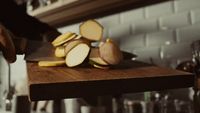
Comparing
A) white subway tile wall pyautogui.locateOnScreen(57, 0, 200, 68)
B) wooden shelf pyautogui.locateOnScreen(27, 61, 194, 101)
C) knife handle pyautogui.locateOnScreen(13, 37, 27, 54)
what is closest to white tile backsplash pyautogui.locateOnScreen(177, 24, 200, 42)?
white subway tile wall pyautogui.locateOnScreen(57, 0, 200, 68)

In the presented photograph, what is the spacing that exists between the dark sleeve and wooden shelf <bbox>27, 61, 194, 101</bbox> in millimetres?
401

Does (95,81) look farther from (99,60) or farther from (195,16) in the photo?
(195,16)

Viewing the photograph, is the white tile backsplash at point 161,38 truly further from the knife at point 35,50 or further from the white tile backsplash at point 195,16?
the knife at point 35,50

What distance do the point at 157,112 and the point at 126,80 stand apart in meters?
0.39

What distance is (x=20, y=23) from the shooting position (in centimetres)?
115

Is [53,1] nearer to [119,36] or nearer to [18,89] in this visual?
[119,36]

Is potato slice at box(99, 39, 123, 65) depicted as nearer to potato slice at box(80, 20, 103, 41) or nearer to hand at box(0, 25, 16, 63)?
potato slice at box(80, 20, 103, 41)

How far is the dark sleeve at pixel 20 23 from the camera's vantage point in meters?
1.15

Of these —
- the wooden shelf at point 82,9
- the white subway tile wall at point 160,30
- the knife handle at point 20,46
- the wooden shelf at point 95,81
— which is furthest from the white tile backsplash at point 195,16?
the knife handle at point 20,46

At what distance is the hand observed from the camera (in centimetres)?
72

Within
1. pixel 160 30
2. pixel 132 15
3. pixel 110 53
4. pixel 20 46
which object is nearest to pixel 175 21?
pixel 160 30

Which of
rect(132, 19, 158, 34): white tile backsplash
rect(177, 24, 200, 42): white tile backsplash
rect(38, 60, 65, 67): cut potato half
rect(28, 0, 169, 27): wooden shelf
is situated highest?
rect(28, 0, 169, 27): wooden shelf

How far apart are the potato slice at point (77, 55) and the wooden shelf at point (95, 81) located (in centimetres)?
2

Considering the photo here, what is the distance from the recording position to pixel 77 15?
1497 millimetres
